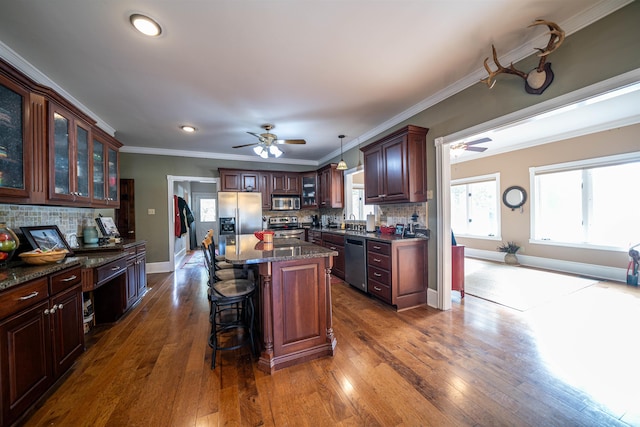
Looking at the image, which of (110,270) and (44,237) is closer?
(44,237)

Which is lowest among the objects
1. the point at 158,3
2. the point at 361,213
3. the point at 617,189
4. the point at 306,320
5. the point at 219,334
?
the point at 219,334

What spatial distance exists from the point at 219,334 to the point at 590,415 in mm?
2940

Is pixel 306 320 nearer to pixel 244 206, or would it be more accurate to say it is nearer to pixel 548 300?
pixel 548 300

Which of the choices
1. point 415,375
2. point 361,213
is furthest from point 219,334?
point 361,213

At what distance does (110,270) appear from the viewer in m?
2.50

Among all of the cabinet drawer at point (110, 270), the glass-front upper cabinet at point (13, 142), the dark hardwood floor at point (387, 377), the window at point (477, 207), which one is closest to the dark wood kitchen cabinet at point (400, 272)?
the dark hardwood floor at point (387, 377)

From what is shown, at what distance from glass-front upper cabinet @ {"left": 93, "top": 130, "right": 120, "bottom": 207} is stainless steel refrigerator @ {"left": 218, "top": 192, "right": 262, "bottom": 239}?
1887mm

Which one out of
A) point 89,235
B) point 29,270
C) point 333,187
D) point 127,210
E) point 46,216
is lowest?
point 29,270

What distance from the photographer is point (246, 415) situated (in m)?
1.46

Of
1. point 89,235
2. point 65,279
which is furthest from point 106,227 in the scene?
point 65,279

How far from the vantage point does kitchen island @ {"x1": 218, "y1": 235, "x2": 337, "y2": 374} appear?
6.21ft

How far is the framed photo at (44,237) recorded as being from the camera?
2.08 m

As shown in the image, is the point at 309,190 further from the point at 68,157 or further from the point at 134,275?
the point at 68,157

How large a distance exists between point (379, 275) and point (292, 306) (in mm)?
1560
